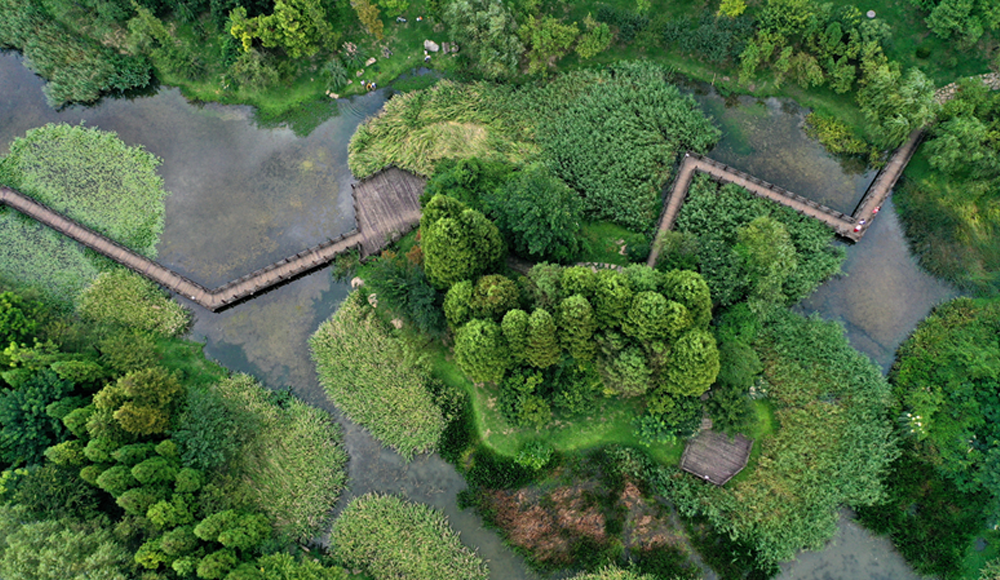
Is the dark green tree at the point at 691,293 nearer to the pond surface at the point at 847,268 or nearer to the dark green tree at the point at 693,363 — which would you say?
the dark green tree at the point at 693,363

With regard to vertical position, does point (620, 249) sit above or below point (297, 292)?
above

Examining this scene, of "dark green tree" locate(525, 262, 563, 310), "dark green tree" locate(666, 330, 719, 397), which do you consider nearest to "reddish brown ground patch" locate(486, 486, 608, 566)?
"dark green tree" locate(666, 330, 719, 397)

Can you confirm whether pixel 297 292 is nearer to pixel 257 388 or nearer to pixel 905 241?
pixel 257 388

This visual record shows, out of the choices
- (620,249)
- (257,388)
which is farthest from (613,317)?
(257,388)

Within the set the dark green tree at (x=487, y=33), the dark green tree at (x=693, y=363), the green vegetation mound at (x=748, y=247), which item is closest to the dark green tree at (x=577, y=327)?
the dark green tree at (x=693, y=363)

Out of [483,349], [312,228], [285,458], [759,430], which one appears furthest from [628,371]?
[312,228]
